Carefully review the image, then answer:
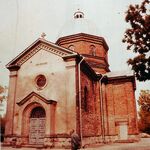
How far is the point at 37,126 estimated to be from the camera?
63.3 feet

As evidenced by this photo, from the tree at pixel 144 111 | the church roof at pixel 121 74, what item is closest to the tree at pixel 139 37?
the church roof at pixel 121 74

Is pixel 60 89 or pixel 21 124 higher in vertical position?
pixel 60 89

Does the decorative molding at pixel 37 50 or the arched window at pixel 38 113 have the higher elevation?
the decorative molding at pixel 37 50

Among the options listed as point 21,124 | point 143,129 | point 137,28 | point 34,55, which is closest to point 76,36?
point 34,55

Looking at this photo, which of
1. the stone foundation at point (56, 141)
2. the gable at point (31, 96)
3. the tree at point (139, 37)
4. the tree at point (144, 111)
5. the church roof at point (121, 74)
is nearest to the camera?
the tree at point (139, 37)

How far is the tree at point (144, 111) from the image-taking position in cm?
4099

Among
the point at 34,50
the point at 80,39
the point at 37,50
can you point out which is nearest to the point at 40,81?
the point at 37,50

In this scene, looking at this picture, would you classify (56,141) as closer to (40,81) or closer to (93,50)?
(40,81)

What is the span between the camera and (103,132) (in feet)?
78.3

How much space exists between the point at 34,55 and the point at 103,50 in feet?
38.4

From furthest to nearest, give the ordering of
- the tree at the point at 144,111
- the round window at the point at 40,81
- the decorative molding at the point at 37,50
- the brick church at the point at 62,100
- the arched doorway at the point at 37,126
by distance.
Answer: the tree at the point at 144,111 < the round window at the point at 40,81 < the decorative molding at the point at 37,50 < the arched doorway at the point at 37,126 < the brick church at the point at 62,100

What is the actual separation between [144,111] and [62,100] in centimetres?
2931

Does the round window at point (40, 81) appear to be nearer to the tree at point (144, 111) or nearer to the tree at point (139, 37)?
the tree at point (139, 37)

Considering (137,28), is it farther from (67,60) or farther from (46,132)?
(46,132)
